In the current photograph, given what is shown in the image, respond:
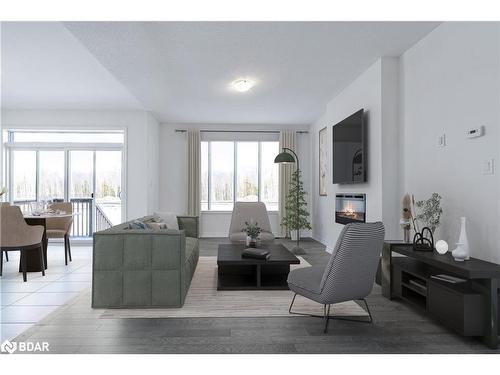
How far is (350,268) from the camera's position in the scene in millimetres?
2564

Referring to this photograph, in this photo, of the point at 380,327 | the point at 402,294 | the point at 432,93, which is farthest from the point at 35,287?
the point at 432,93

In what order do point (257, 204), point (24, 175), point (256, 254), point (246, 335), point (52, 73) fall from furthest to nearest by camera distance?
point (24, 175), point (257, 204), point (52, 73), point (256, 254), point (246, 335)

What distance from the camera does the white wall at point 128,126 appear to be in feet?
22.5

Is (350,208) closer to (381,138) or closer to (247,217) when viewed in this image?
(381,138)

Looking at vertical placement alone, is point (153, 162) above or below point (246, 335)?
above

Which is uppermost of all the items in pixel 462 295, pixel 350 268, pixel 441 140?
pixel 441 140

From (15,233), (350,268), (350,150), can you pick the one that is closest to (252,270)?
(350,268)

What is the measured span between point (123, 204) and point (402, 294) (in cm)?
554

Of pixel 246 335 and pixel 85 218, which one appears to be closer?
pixel 246 335

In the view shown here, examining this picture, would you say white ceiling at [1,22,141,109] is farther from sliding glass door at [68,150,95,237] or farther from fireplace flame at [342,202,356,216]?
fireplace flame at [342,202,356,216]

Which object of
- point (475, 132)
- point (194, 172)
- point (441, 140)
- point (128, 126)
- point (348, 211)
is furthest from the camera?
point (194, 172)

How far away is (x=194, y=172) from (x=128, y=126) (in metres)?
1.81

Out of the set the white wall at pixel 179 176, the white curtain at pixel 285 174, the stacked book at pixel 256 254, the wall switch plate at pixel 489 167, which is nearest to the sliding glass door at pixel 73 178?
the white wall at pixel 179 176

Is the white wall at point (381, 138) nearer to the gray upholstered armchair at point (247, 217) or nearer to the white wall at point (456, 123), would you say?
the white wall at point (456, 123)
